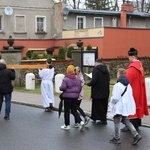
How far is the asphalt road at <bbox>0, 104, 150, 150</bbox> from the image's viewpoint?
8852 millimetres

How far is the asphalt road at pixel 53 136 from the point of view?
885 cm

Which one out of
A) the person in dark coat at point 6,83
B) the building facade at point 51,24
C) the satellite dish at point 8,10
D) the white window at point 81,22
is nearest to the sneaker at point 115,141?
the person in dark coat at point 6,83

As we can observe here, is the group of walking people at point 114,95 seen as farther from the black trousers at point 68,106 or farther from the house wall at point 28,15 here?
the house wall at point 28,15

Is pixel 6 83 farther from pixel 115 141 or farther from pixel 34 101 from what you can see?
pixel 115 141

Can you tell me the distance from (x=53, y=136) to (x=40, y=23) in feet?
112

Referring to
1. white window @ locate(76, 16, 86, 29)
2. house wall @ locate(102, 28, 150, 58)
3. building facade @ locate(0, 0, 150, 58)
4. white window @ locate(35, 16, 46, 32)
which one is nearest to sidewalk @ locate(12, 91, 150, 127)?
house wall @ locate(102, 28, 150, 58)

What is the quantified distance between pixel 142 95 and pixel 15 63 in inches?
562

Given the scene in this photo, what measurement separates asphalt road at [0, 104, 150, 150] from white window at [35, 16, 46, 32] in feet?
102

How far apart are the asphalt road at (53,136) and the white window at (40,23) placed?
31.0 m

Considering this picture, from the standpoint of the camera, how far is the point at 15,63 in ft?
77.3

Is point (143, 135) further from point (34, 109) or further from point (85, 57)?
point (85, 57)

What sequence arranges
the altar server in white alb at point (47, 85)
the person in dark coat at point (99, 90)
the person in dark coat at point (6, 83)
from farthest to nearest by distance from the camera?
the altar server in white alb at point (47, 85), the person in dark coat at point (6, 83), the person in dark coat at point (99, 90)

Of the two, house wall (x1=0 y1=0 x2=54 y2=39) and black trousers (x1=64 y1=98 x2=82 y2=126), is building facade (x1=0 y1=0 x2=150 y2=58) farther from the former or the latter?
black trousers (x1=64 y1=98 x2=82 y2=126)

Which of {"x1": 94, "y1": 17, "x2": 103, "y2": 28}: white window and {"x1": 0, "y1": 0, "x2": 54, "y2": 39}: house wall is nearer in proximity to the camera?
{"x1": 0, "y1": 0, "x2": 54, "y2": 39}: house wall
